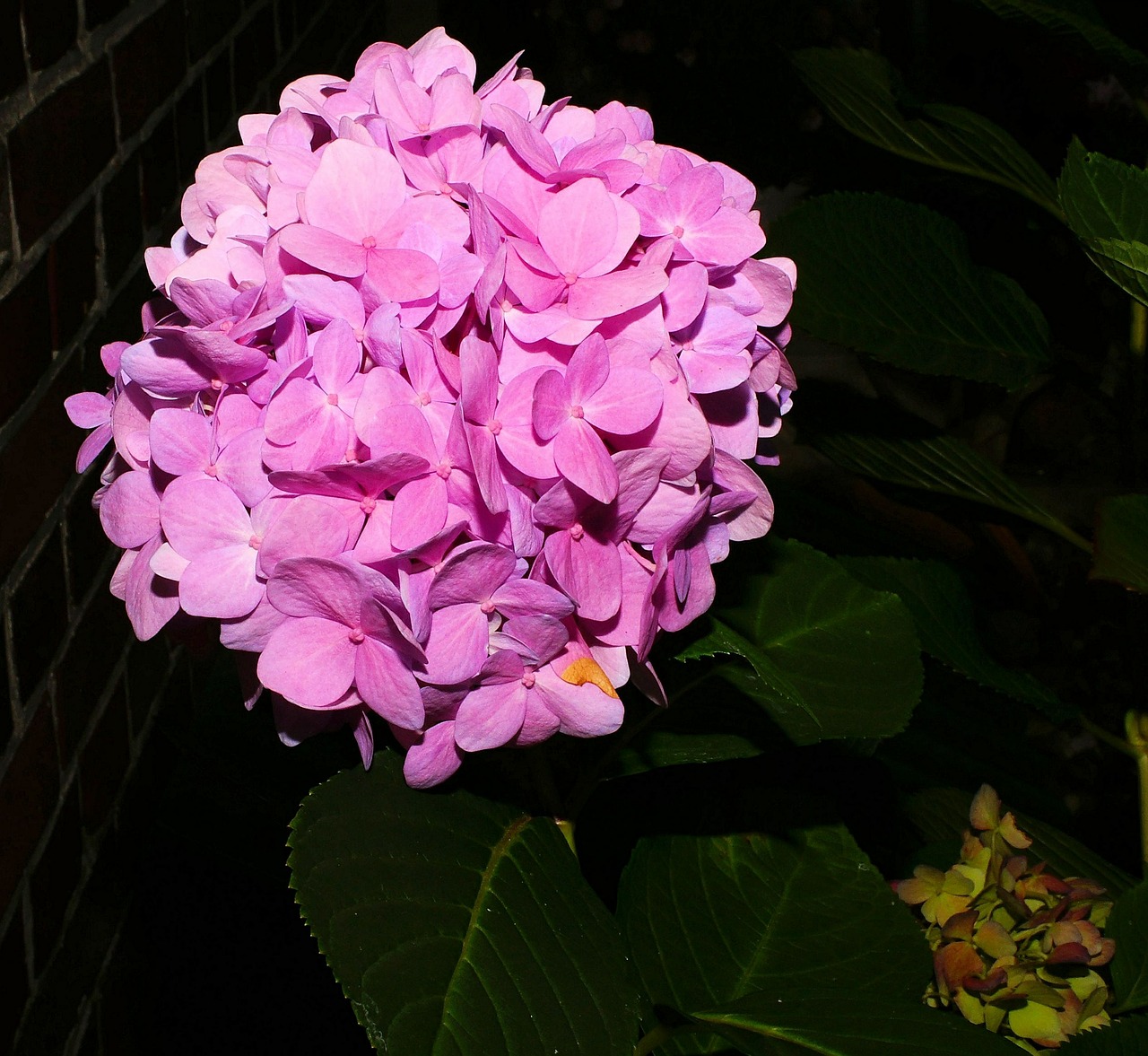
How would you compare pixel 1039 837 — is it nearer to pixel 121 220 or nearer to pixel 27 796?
pixel 27 796

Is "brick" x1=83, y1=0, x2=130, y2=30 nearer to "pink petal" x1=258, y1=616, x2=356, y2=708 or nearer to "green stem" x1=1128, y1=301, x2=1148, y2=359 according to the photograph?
"pink petal" x1=258, y1=616, x2=356, y2=708

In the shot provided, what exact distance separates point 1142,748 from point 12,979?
947mm


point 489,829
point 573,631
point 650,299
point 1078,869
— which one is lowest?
point 1078,869

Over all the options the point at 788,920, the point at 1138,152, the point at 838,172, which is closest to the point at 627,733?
the point at 788,920

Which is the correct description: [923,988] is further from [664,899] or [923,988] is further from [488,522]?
[488,522]

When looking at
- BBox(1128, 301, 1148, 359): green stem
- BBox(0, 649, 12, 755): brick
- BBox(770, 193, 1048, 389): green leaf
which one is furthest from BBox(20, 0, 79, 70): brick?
BBox(1128, 301, 1148, 359): green stem

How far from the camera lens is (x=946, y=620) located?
98 centimetres

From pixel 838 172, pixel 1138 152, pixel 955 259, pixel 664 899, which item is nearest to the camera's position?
pixel 664 899

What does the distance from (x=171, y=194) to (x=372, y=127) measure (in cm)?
57

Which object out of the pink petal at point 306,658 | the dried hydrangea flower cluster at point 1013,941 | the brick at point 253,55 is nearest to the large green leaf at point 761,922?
the dried hydrangea flower cluster at point 1013,941

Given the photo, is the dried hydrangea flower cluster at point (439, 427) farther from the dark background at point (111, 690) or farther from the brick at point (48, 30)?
the brick at point (48, 30)

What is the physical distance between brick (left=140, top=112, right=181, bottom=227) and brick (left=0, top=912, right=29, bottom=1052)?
1.83 feet

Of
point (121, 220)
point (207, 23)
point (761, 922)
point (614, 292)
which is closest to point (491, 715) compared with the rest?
point (614, 292)

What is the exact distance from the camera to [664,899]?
701 millimetres
